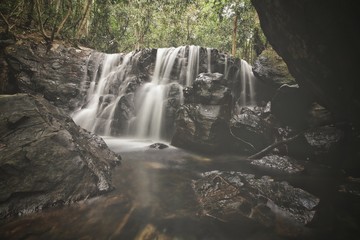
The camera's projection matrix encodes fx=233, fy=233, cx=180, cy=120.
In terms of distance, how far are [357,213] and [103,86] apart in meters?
12.8

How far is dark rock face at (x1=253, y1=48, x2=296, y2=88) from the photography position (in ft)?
32.4

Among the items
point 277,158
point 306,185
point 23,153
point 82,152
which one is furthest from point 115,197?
point 277,158

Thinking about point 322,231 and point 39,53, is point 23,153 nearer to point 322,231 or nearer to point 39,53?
point 322,231

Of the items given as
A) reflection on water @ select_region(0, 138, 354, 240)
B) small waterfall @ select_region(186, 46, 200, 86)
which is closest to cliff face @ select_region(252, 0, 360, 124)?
reflection on water @ select_region(0, 138, 354, 240)

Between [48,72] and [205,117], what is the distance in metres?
9.11

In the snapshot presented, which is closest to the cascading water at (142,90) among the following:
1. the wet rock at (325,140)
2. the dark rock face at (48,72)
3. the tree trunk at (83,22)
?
the dark rock face at (48,72)

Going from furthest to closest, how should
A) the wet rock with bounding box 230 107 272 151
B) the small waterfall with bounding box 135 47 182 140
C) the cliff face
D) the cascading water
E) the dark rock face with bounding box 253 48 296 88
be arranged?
the cascading water
the small waterfall with bounding box 135 47 182 140
the dark rock face with bounding box 253 48 296 88
the wet rock with bounding box 230 107 272 151
the cliff face

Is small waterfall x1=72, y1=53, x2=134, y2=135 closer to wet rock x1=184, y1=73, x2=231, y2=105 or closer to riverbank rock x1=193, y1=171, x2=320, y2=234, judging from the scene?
wet rock x1=184, y1=73, x2=231, y2=105

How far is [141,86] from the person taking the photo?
13.2 m

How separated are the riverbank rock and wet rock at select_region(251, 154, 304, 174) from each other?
2.02m

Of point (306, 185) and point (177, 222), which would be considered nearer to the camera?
point (177, 222)

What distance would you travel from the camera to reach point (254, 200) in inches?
196

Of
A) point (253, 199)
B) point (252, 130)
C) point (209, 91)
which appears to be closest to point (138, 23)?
point (209, 91)

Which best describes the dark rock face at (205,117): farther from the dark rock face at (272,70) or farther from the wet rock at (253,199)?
the wet rock at (253,199)
